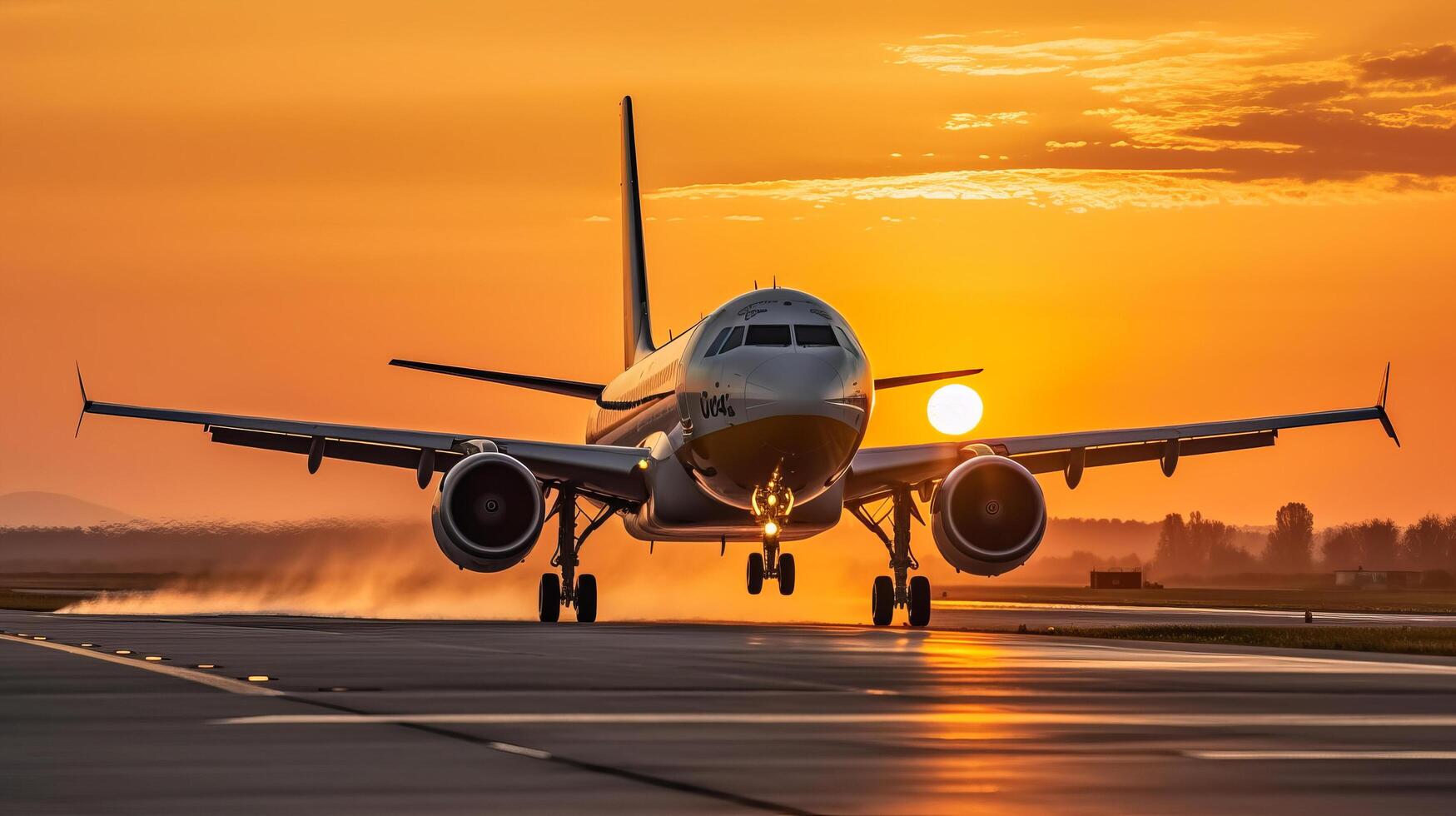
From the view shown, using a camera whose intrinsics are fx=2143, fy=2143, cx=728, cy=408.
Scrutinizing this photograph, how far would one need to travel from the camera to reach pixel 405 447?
151 feet

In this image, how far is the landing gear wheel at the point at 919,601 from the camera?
41.5m

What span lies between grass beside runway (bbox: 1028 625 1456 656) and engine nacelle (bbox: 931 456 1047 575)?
1665mm

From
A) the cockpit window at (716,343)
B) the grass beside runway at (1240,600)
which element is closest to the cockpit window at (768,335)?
the cockpit window at (716,343)

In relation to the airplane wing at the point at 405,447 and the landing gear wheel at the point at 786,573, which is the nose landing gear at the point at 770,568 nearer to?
the landing gear wheel at the point at 786,573

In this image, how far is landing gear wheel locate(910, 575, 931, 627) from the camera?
4150cm

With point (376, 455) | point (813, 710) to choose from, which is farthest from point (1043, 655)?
point (376, 455)

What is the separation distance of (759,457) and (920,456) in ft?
19.4

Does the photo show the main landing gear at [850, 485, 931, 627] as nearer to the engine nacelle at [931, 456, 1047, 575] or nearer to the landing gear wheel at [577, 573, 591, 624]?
the engine nacelle at [931, 456, 1047, 575]

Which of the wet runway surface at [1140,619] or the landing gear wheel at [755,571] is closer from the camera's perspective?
the landing gear wheel at [755,571]

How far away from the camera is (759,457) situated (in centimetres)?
3734

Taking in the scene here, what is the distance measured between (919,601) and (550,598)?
8369 millimetres

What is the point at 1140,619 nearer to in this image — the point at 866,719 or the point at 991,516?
the point at 991,516

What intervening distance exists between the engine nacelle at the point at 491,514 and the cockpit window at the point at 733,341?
15.2 feet

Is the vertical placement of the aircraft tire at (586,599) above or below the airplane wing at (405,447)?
below
